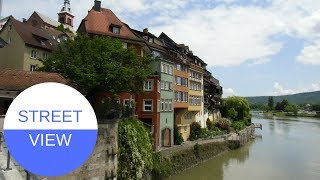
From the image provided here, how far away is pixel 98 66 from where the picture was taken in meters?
28.2

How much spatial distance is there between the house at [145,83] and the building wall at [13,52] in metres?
7.26

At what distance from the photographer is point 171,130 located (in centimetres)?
4481

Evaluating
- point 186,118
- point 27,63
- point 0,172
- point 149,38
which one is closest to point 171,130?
point 186,118

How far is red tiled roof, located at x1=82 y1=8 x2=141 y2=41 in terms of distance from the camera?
42244 mm

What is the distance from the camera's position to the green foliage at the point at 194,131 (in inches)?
2089

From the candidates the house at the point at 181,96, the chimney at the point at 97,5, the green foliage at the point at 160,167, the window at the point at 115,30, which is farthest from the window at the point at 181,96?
the chimney at the point at 97,5

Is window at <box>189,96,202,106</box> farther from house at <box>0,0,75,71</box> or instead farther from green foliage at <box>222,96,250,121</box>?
green foliage at <box>222,96,250,121</box>

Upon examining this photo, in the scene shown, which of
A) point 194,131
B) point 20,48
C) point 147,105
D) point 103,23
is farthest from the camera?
point 194,131

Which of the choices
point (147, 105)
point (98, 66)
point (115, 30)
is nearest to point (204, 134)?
point (147, 105)

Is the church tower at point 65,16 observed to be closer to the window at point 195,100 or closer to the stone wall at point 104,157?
the window at point 195,100

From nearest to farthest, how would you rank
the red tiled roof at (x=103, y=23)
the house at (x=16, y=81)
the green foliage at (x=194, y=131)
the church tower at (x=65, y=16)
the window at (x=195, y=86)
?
the house at (x=16, y=81), the red tiled roof at (x=103, y=23), the green foliage at (x=194, y=131), the window at (x=195, y=86), the church tower at (x=65, y=16)

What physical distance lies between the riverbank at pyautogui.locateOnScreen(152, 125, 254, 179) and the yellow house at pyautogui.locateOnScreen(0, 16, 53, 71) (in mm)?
18238

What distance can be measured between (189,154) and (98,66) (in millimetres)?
19127

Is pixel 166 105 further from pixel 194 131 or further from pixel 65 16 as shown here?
pixel 65 16
